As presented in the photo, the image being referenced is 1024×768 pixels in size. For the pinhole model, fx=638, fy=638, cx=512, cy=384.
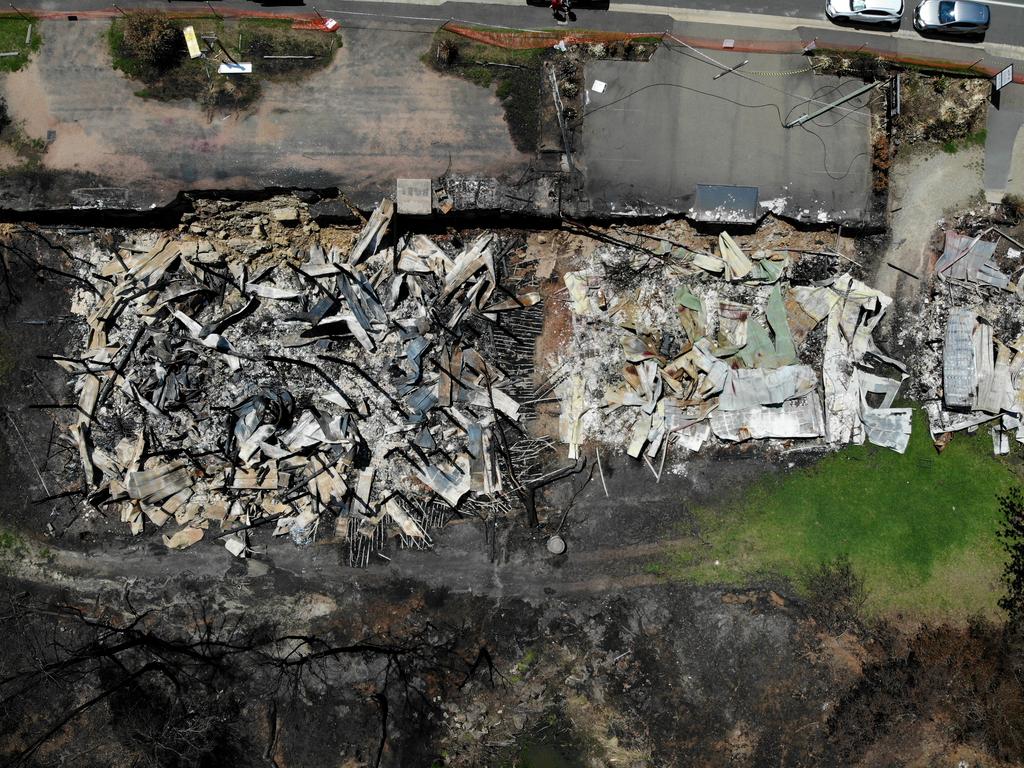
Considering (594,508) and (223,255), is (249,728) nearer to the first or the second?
(594,508)

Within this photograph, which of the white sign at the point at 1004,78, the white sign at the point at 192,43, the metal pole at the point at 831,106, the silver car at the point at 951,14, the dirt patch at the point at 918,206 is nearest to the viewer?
the white sign at the point at 192,43

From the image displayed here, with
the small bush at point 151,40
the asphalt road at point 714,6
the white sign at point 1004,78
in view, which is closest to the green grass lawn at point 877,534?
the white sign at point 1004,78

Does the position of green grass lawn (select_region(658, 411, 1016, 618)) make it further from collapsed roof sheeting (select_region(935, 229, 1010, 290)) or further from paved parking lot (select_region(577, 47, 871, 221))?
paved parking lot (select_region(577, 47, 871, 221))

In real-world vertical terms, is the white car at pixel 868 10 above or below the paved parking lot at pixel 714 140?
above

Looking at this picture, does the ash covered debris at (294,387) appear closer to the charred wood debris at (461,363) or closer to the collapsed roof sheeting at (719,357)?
the charred wood debris at (461,363)

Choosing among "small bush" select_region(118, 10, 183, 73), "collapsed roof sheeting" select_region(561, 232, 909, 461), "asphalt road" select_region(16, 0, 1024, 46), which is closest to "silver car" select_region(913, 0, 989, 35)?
"asphalt road" select_region(16, 0, 1024, 46)
